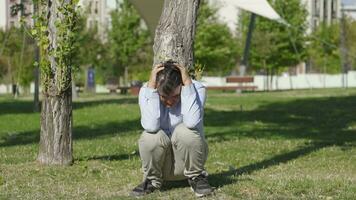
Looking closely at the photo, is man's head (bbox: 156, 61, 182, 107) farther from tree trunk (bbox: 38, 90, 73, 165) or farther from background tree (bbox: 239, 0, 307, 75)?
background tree (bbox: 239, 0, 307, 75)

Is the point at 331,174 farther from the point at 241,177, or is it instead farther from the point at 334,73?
the point at 334,73

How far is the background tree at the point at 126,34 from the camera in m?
52.7

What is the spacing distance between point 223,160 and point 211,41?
135ft

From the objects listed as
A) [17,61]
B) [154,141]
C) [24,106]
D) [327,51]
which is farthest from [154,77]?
[327,51]

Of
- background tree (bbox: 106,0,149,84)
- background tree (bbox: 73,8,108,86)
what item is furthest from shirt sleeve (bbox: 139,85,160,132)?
background tree (bbox: 106,0,149,84)

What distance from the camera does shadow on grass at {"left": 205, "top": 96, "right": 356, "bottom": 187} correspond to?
31.9 ft

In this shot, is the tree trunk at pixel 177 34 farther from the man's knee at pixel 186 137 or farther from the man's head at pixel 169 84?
the man's knee at pixel 186 137

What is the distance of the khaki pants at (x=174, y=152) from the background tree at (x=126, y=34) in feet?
152

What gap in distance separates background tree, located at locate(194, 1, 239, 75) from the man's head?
136 feet

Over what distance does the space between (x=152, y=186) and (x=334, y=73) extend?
57.2 metres

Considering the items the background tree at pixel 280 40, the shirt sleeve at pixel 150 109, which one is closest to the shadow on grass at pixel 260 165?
the shirt sleeve at pixel 150 109

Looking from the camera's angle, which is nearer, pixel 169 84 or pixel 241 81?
pixel 169 84

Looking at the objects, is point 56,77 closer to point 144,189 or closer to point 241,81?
point 144,189

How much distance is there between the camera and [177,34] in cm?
749
